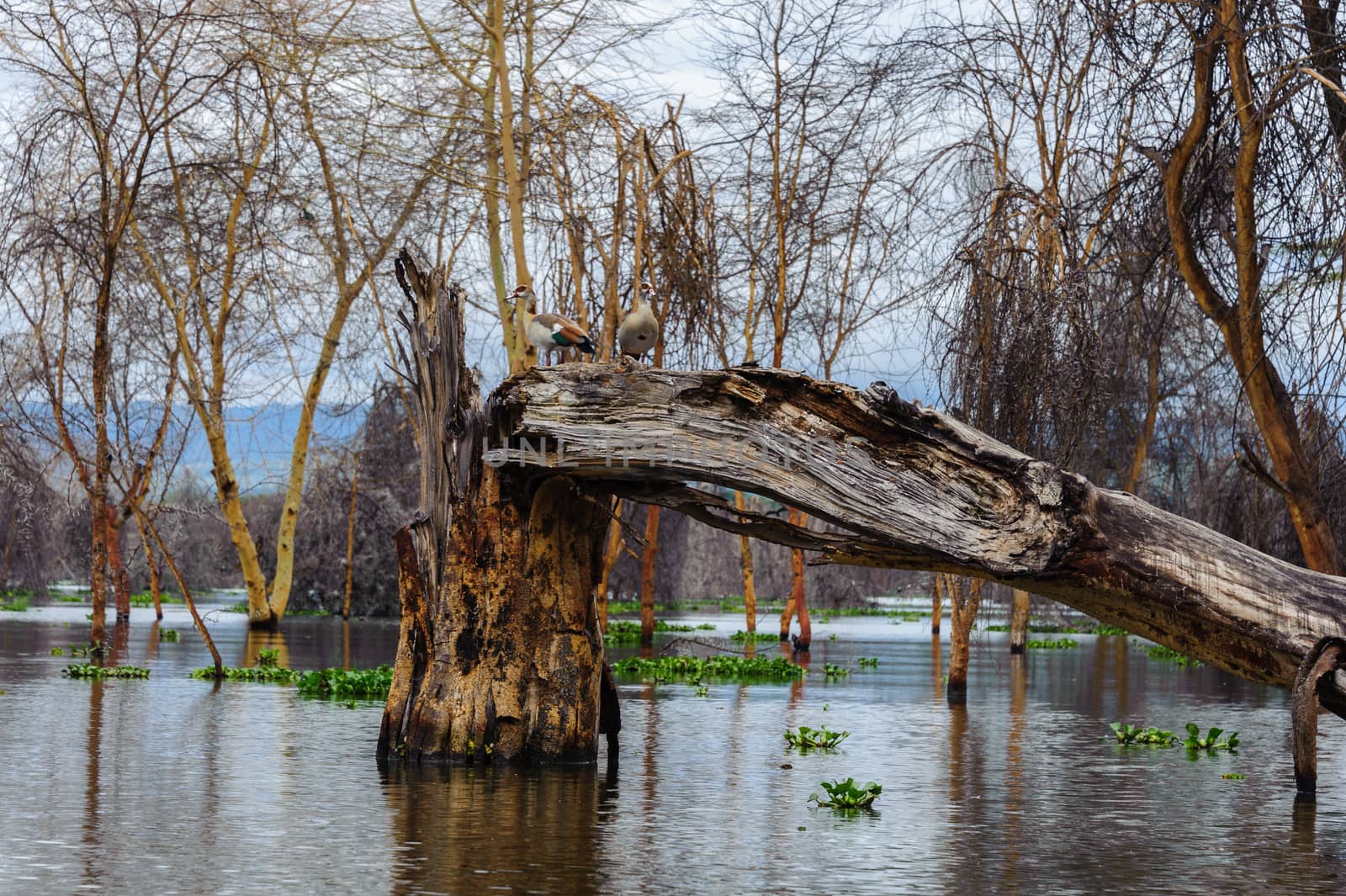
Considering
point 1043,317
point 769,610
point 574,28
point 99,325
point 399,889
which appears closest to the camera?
point 399,889

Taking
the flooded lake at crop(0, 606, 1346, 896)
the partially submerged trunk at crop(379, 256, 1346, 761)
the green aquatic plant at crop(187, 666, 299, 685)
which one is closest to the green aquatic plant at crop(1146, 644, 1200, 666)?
the flooded lake at crop(0, 606, 1346, 896)

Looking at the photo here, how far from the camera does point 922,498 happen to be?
30.8 feet

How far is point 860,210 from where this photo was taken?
93.1ft

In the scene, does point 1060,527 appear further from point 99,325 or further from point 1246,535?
point 99,325

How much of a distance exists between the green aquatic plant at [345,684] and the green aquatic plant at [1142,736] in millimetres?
7531

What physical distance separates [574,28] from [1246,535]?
12898 millimetres

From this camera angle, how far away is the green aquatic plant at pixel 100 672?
19672mm

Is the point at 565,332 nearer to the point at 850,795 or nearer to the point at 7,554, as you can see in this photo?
the point at 850,795

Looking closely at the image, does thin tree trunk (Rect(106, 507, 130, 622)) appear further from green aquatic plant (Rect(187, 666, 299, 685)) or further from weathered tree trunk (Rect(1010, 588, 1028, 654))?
weathered tree trunk (Rect(1010, 588, 1028, 654))

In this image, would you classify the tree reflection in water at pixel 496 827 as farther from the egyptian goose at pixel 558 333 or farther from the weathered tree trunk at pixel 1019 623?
the weathered tree trunk at pixel 1019 623

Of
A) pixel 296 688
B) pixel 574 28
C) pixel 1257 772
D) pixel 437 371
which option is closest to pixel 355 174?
pixel 574 28

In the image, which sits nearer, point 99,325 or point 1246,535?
point 1246,535

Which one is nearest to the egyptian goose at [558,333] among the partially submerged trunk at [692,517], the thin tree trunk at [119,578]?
the partially submerged trunk at [692,517]

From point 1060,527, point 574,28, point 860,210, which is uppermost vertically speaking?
point 574,28
